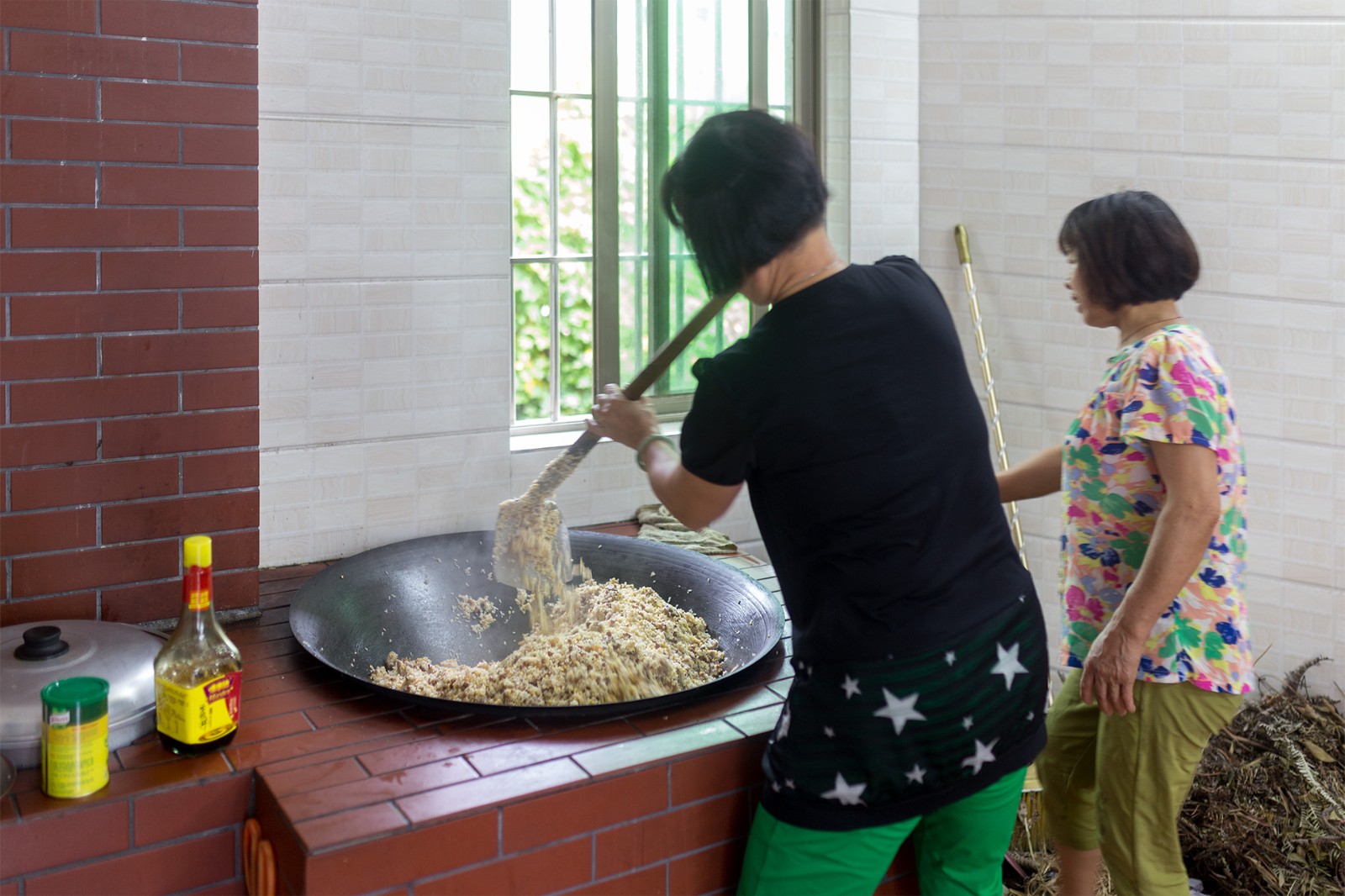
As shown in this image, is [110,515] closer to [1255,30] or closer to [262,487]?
[262,487]

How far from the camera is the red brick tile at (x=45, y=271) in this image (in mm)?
2033

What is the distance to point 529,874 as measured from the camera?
69.1 inches

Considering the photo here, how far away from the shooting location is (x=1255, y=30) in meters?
2.99

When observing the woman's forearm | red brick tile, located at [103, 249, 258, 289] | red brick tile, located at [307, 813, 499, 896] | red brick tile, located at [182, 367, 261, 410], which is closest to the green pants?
red brick tile, located at [307, 813, 499, 896]

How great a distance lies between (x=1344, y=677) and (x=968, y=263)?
1415 millimetres

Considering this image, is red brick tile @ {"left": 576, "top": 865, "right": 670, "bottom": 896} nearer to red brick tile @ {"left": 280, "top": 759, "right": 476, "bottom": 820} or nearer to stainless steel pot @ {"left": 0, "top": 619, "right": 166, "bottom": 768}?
red brick tile @ {"left": 280, "top": 759, "right": 476, "bottom": 820}

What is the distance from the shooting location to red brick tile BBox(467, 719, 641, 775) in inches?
71.9

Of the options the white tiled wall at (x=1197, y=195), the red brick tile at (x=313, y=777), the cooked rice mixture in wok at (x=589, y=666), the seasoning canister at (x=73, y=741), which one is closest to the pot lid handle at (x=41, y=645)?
the seasoning canister at (x=73, y=741)

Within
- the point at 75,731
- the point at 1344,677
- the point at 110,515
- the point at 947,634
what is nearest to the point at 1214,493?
the point at 947,634

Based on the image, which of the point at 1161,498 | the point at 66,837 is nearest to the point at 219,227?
the point at 66,837

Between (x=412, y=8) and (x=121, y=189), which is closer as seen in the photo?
(x=121, y=189)

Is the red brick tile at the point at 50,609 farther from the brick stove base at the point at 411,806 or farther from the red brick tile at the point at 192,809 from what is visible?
the red brick tile at the point at 192,809

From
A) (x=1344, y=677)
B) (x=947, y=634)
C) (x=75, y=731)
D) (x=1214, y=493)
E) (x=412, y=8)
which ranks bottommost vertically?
(x=1344, y=677)

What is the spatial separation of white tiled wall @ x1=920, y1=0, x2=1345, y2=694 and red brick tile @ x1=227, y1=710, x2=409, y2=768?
7.02 ft
